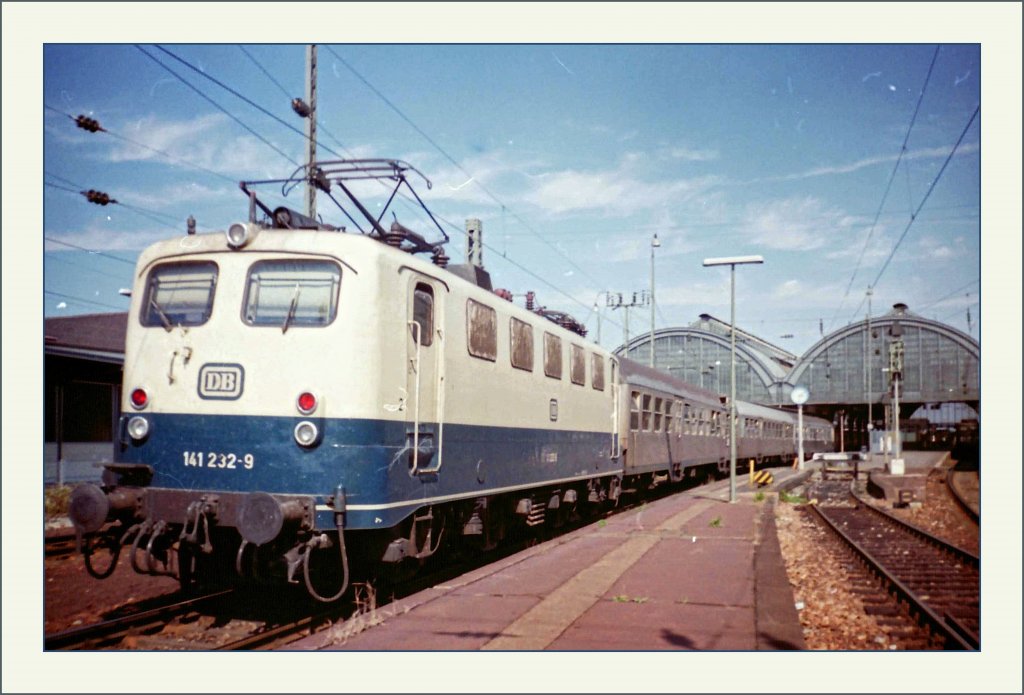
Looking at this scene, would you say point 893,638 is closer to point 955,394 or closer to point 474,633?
point 474,633

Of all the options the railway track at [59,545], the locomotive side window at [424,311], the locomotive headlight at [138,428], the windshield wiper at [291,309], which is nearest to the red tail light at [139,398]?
the locomotive headlight at [138,428]

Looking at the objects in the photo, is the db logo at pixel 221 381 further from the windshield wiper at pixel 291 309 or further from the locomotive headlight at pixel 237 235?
the locomotive headlight at pixel 237 235

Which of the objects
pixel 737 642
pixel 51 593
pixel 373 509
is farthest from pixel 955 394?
pixel 51 593

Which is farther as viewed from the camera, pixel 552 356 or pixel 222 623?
pixel 552 356

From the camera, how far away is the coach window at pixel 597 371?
587 inches

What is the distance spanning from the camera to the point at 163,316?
24.9ft

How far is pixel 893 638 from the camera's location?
7551 millimetres

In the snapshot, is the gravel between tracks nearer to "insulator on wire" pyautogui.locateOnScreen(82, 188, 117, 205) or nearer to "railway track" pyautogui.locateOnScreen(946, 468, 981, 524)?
"railway track" pyautogui.locateOnScreen(946, 468, 981, 524)

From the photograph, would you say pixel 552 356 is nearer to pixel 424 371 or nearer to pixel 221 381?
pixel 424 371

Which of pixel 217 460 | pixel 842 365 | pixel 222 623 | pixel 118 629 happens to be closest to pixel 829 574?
pixel 222 623

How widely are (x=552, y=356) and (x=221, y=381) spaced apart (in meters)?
6.05

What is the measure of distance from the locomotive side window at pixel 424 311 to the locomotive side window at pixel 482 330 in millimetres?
869

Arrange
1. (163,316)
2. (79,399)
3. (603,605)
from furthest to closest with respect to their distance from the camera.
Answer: (79,399), (603,605), (163,316)

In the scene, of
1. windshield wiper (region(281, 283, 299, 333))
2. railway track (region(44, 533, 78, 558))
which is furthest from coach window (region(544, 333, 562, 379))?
railway track (region(44, 533, 78, 558))
